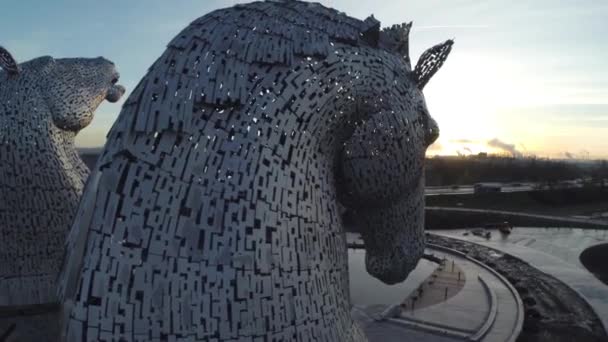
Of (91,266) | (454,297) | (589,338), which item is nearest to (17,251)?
(91,266)

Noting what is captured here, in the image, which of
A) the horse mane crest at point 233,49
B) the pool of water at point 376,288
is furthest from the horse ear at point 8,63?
the pool of water at point 376,288

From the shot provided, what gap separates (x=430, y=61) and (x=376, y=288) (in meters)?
10.0

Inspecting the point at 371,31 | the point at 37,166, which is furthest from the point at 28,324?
the point at 371,31

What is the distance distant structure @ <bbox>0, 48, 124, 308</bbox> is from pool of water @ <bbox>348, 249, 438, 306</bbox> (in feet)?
20.3

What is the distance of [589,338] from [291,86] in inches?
391

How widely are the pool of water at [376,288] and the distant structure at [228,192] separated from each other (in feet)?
30.5

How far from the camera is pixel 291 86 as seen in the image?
2086 mm

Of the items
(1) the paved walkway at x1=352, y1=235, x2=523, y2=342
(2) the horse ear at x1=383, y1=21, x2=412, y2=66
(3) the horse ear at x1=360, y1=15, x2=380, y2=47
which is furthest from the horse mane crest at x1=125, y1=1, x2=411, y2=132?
(1) the paved walkway at x1=352, y1=235, x2=523, y2=342

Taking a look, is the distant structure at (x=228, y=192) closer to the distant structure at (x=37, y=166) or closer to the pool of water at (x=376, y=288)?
the distant structure at (x=37, y=166)

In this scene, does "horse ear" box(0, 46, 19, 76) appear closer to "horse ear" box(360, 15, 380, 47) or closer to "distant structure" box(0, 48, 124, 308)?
"distant structure" box(0, 48, 124, 308)

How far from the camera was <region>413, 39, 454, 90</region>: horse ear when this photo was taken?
289 cm

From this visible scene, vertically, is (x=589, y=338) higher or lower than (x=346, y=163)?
lower

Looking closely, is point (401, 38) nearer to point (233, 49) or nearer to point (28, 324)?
point (233, 49)

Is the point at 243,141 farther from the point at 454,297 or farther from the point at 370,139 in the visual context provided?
the point at 454,297
